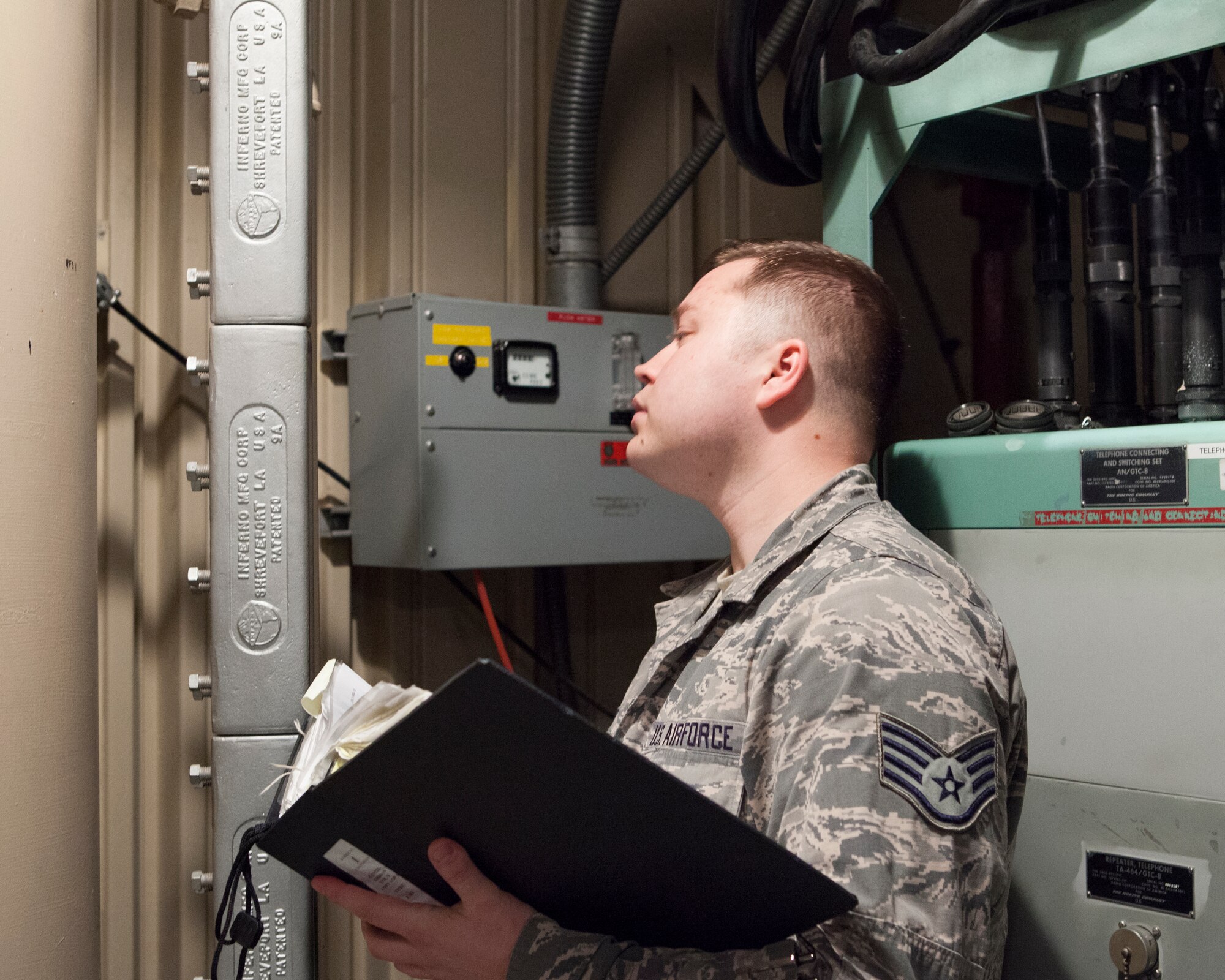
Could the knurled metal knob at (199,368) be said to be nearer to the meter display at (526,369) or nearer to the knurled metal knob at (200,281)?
the knurled metal knob at (200,281)

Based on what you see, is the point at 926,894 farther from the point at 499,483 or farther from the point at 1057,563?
the point at 499,483

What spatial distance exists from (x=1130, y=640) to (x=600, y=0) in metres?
1.68

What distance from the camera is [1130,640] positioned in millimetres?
1284

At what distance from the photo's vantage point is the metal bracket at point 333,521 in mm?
2197

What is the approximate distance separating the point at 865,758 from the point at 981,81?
983 millimetres

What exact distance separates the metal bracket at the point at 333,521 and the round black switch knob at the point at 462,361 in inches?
15.1

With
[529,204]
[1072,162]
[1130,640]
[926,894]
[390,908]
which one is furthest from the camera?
[529,204]

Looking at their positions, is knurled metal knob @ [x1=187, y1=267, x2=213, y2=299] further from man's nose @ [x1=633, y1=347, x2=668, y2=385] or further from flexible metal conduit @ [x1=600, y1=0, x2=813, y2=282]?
flexible metal conduit @ [x1=600, y1=0, x2=813, y2=282]

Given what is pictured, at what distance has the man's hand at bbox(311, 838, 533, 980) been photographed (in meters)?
0.93

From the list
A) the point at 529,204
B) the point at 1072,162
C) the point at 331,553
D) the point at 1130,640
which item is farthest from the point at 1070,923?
the point at 529,204

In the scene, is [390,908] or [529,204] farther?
[529,204]

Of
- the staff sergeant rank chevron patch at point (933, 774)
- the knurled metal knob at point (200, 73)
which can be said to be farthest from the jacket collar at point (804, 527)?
the knurled metal knob at point (200, 73)

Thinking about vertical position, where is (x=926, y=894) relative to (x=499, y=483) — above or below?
below

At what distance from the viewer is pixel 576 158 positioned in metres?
2.37
